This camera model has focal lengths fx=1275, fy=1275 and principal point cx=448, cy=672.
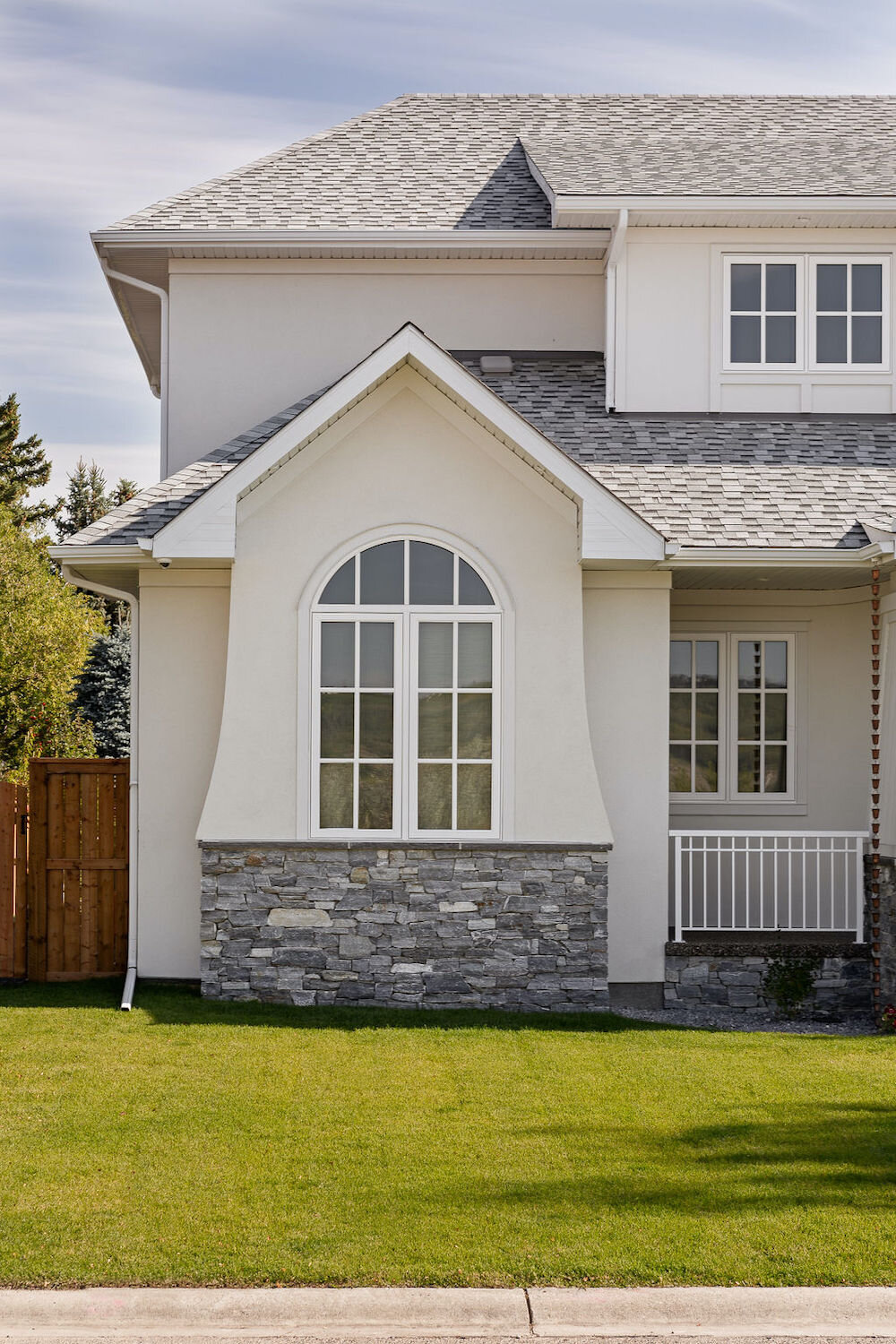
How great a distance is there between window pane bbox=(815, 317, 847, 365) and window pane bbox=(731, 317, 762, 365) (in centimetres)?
60

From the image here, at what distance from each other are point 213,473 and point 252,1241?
7.57 m

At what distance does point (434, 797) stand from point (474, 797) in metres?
0.32

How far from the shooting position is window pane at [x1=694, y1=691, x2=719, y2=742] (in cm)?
1273

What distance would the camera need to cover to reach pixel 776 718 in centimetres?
1268

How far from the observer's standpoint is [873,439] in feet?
40.6

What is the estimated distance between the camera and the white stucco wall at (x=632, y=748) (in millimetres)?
10750

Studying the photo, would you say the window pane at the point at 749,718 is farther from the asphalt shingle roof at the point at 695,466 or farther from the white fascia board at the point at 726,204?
the white fascia board at the point at 726,204

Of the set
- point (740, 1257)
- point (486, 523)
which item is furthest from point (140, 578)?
point (740, 1257)

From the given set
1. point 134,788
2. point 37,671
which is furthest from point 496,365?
point 37,671

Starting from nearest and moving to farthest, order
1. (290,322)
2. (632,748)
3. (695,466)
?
(632,748)
(695,466)
(290,322)

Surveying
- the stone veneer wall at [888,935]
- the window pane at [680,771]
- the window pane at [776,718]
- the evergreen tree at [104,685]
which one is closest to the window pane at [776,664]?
the window pane at [776,718]

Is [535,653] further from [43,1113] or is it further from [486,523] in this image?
[43,1113]

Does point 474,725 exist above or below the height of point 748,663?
below

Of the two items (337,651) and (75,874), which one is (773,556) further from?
(75,874)
